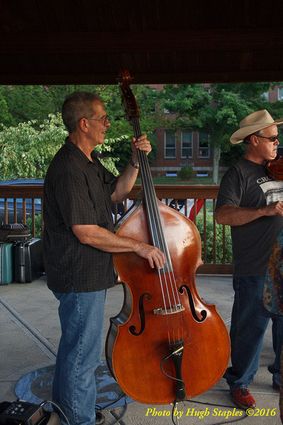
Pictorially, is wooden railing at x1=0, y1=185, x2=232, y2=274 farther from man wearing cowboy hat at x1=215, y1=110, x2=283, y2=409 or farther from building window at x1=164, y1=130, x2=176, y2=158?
building window at x1=164, y1=130, x2=176, y2=158

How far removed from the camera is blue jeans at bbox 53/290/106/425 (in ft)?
7.45

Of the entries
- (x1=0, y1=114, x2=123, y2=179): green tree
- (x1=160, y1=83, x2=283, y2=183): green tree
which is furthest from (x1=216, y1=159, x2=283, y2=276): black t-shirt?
(x1=160, y1=83, x2=283, y2=183): green tree

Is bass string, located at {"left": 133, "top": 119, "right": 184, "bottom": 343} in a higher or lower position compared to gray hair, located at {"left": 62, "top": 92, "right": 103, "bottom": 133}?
lower

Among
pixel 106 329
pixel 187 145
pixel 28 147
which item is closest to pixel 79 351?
pixel 106 329

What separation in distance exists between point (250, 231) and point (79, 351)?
3.77 feet

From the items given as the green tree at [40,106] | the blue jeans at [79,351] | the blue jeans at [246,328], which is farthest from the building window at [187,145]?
the blue jeans at [79,351]

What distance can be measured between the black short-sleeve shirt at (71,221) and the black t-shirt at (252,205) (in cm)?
83

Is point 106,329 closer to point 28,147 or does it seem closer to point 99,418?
point 99,418

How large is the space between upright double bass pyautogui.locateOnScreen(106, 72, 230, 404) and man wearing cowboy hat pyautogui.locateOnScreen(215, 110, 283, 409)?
0.39m

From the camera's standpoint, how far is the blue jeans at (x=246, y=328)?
279cm

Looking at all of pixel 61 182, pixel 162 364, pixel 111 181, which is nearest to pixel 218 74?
pixel 111 181

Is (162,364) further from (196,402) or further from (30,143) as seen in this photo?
(30,143)

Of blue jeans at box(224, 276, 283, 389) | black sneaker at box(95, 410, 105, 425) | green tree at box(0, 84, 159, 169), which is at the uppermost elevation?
green tree at box(0, 84, 159, 169)

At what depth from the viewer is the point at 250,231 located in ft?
9.22
